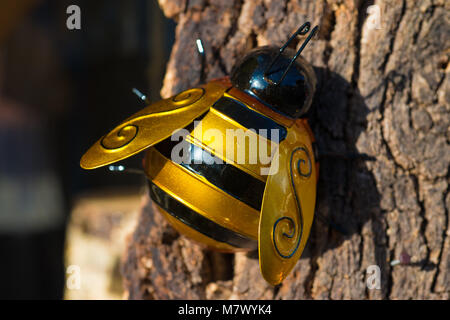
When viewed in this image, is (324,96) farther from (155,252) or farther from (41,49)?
(41,49)

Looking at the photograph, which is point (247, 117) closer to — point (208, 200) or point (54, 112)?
point (208, 200)

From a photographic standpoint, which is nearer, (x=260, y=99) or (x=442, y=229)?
Answer: (x=260, y=99)

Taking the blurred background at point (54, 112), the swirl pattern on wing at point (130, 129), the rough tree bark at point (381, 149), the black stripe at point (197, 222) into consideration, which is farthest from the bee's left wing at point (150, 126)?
the blurred background at point (54, 112)

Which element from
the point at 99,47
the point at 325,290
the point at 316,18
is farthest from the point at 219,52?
the point at 99,47

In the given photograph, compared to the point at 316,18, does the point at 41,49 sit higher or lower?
higher

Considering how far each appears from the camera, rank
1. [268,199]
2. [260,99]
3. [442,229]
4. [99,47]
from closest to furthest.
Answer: [268,199] < [260,99] < [442,229] < [99,47]

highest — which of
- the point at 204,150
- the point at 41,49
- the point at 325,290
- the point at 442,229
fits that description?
the point at 41,49

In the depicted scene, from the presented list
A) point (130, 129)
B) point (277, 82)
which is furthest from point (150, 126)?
point (277, 82)
